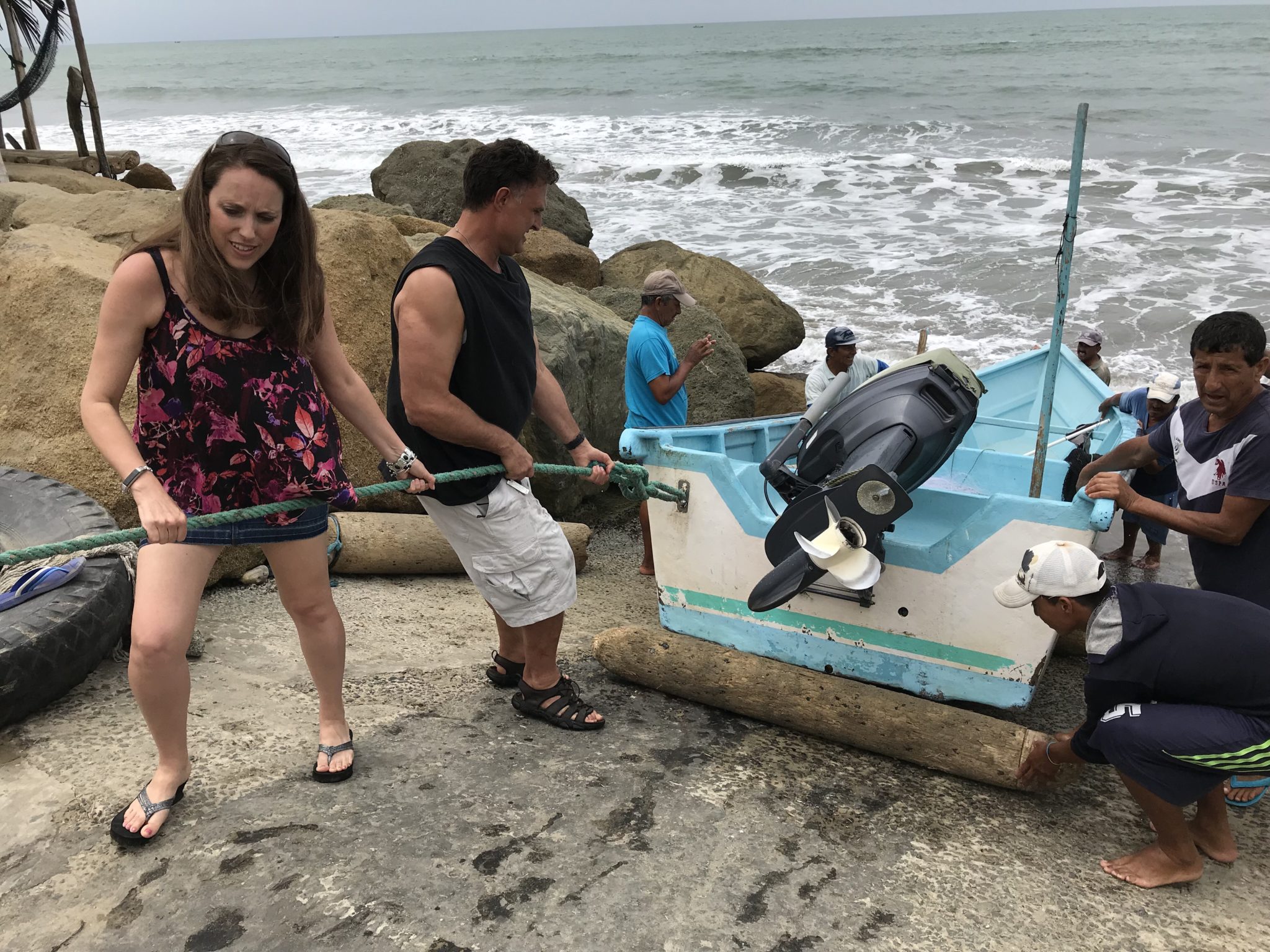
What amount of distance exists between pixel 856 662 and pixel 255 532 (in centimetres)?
224

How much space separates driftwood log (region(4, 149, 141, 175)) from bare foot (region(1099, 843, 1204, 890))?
46.3ft

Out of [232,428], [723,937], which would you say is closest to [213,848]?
[232,428]

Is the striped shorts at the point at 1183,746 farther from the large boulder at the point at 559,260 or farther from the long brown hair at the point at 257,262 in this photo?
the large boulder at the point at 559,260

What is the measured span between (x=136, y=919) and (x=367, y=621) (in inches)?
83.6

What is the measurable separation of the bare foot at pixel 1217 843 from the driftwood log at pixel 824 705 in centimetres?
49

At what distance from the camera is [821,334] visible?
1197 centimetres

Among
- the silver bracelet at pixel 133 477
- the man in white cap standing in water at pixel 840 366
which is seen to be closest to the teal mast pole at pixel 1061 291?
the man in white cap standing in water at pixel 840 366

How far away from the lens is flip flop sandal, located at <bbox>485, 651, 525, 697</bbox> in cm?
369

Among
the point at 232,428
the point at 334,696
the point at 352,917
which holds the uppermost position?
the point at 232,428

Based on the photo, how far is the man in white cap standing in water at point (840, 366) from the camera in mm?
5746

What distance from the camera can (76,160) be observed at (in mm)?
13820

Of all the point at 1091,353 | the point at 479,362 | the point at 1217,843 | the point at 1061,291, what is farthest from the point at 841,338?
the point at 1217,843

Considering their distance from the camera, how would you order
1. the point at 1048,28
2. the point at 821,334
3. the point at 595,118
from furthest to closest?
the point at 1048,28, the point at 595,118, the point at 821,334

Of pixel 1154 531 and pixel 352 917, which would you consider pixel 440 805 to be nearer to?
pixel 352 917
